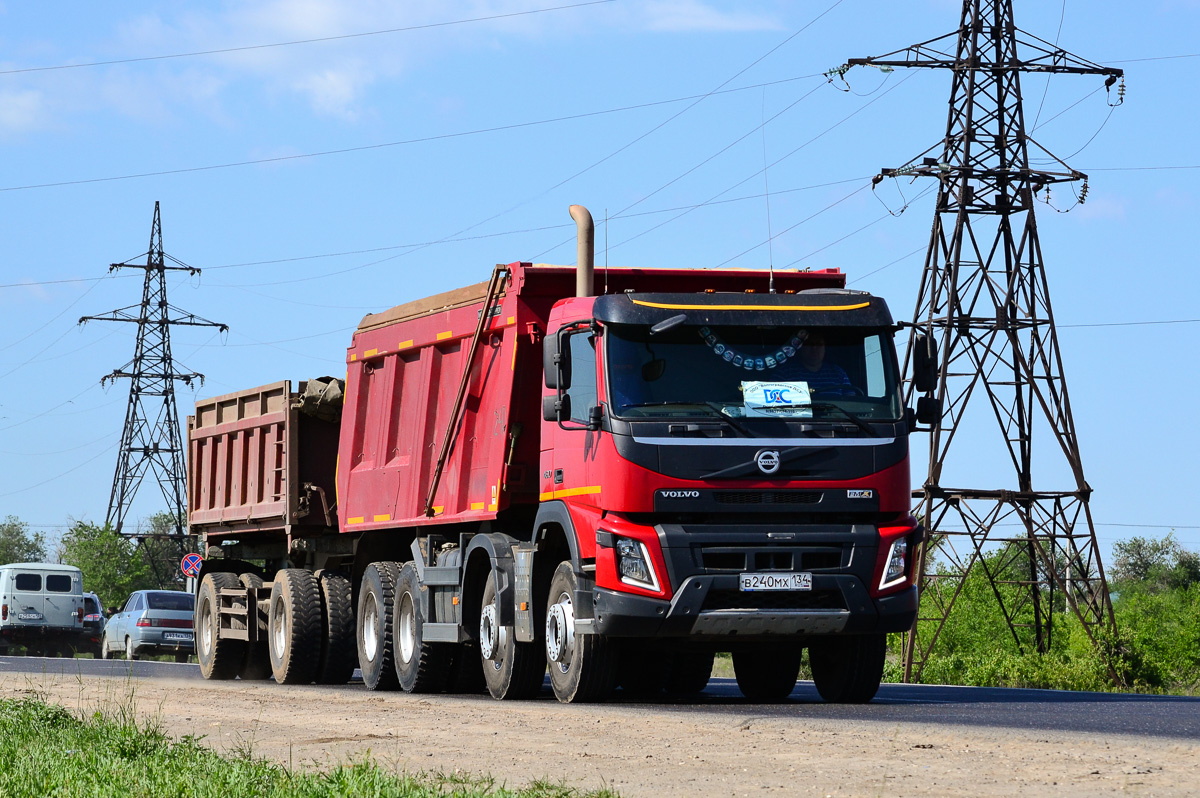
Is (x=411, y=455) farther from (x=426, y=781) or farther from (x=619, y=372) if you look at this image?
(x=426, y=781)

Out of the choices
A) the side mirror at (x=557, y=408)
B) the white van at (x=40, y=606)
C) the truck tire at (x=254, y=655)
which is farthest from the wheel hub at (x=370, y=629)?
the white van at (x=40, y=606)

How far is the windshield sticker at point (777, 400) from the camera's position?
12773 mm

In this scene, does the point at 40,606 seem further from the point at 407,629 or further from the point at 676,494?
the point at 676,494

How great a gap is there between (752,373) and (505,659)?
3.52 m

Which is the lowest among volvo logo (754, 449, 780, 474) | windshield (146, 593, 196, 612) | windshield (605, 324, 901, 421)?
windshield (146, 593, 196, 612)

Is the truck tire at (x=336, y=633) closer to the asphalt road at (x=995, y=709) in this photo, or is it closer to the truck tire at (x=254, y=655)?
the truck tire at (x=254, y=655)

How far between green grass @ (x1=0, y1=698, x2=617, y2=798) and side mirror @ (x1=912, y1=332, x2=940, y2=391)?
5.92m

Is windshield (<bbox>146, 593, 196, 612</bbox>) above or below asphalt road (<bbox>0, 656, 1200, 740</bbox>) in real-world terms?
above

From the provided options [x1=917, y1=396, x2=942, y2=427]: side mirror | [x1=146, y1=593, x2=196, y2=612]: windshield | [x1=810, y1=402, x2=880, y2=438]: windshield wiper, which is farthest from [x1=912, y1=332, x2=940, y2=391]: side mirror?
[x1=146, y1=593, x2=196, y2=612]: windshield

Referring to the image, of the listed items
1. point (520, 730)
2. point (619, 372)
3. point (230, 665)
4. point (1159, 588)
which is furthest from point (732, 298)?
point (1159, 588)

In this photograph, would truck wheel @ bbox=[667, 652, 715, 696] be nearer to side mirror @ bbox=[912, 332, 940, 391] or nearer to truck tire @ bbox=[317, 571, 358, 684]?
truck tire @ bbox=[317, 571, 358, 684]

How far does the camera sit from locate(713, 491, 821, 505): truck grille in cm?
1262

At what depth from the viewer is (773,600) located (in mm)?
12734

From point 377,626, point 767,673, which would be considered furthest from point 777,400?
point 377,626
